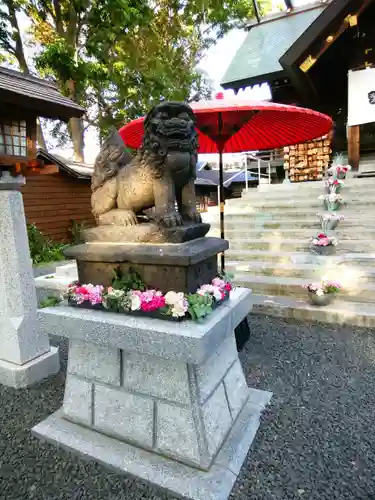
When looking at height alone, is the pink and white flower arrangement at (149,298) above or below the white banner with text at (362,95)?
below

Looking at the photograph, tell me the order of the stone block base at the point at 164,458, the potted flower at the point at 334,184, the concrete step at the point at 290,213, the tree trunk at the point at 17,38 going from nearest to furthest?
the stone block base at the point at 164,458
the concrete step at the point at 290,213
the potted flower at the point at 334,184
the tree trunk at the point at 17,38

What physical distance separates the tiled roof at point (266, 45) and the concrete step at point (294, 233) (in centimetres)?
514

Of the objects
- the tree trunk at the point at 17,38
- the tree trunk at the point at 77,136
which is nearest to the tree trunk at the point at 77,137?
the tree trunk at the point at 77,136

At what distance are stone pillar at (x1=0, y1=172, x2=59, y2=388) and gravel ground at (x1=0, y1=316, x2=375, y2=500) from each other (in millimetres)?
212

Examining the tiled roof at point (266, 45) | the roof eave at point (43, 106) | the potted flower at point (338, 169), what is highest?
the tiled roof at point (266, 45)

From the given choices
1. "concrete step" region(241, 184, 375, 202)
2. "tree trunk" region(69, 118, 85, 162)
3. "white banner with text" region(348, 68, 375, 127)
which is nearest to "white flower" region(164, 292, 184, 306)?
"concrete step" region(241, 184, 375, 202)

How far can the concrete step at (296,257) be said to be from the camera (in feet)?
17.3

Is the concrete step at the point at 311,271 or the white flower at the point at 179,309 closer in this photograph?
the white flower at the point at 179,309

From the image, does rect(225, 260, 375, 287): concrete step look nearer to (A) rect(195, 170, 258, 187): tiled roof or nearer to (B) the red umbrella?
(B) the red umbrella

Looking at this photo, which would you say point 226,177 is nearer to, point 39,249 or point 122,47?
point 122,47

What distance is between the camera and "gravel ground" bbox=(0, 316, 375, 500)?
1.98 m

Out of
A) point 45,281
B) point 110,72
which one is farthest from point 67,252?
point 110,72

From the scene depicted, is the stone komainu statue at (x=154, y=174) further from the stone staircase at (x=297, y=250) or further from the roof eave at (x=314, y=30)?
the roof eave at (x=314, y=30)

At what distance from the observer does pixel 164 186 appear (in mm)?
2277
